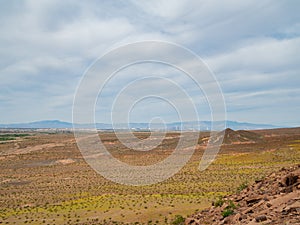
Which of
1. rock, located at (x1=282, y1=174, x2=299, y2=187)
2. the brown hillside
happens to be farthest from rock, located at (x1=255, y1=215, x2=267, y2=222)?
the brown hillside

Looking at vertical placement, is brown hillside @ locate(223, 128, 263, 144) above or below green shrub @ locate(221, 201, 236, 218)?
above

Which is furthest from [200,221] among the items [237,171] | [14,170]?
[14,170]

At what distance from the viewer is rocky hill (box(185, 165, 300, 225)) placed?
28.8ft

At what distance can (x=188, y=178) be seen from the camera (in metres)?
41.5

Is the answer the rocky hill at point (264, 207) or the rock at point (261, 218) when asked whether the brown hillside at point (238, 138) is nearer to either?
the rocky hill at point (264, 207)

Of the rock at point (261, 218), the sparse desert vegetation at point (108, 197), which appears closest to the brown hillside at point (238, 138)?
the sparse desert vegetation at point (108, 197)

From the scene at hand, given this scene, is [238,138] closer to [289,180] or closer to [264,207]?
[289,180]

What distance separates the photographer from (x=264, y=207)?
410 inches

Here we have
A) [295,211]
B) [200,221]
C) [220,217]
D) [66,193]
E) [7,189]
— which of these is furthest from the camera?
[7,189]

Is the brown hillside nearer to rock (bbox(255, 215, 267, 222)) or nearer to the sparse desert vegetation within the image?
the sparse desert vegetation

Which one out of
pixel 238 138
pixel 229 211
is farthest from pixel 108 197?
pixel 238 138

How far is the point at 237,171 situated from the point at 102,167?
2607cm

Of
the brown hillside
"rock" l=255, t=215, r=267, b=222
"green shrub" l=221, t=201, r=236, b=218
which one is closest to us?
"rock" l=255, t=215, r=267, b=222

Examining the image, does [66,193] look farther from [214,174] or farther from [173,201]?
[214,174]
